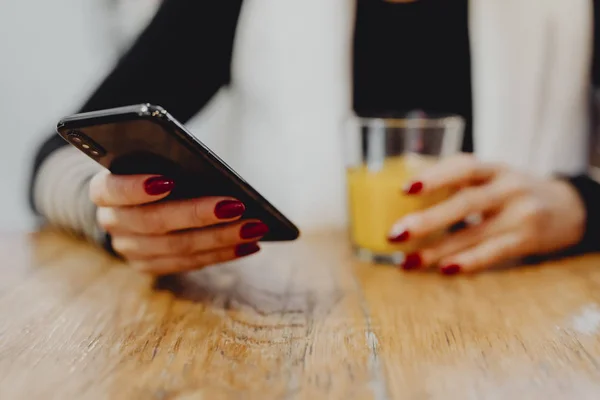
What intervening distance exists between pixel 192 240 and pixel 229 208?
7 centimetres

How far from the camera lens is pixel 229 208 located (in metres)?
0.52

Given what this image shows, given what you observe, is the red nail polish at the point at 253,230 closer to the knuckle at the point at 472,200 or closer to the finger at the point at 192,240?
the finger at the point at 192,240

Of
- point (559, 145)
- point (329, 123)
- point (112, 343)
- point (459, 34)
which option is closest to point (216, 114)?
point (329, 123)

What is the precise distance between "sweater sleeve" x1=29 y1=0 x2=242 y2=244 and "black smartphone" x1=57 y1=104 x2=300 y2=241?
0.59ft

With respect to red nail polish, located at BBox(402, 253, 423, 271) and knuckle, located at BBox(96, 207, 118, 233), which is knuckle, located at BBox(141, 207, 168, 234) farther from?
red nail polish, located at BBox(402, 253, 423, 271)

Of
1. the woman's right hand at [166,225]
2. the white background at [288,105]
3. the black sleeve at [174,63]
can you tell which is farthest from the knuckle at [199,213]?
the white background at [288,105]

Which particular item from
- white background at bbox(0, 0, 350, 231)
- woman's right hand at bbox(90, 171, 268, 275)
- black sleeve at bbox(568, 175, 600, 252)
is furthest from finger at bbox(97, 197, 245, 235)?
white background at bbox(0, 0, 350, 231)

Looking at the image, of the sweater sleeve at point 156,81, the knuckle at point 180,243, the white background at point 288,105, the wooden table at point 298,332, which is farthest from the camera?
the white background at point 288,105

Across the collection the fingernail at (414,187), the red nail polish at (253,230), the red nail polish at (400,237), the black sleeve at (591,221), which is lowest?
the black sleeve at (591,221)

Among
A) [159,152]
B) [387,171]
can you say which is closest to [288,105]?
[387,171]

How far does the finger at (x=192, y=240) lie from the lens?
55 centimetres

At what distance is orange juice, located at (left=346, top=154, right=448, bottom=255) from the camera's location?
A: 660 mm

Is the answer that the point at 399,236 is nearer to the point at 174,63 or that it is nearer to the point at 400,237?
the point at 400,237

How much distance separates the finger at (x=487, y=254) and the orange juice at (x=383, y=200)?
0.06 metres
